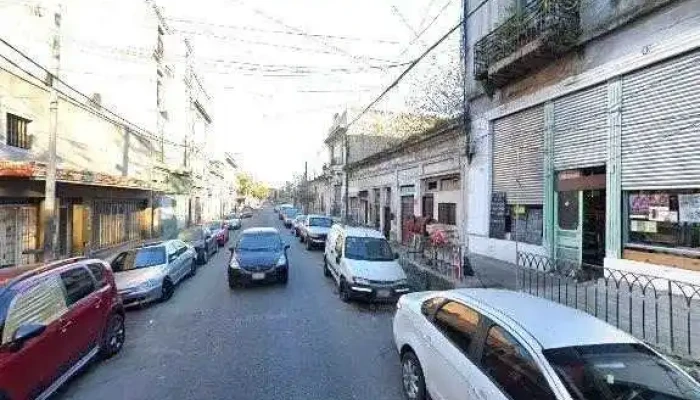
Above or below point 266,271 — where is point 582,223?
above

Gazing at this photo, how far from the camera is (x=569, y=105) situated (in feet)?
34.3

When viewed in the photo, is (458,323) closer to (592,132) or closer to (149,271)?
(592,132)

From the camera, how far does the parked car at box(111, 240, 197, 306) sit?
1045 cm

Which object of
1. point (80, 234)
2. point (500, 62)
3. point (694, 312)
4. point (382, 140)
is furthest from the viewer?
point (382, 140)

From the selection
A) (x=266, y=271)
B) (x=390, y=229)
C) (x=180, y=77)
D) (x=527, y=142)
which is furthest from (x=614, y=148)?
(x=180, y=77)

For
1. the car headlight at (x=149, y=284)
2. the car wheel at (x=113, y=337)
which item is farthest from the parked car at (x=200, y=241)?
the car wheel at (x=113, y=337)

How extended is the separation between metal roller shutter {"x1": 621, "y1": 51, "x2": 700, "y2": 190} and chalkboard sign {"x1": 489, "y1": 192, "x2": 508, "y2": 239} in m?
4.49

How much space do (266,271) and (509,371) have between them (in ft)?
30.5

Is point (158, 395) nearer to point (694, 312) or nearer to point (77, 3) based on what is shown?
point (694, 312)

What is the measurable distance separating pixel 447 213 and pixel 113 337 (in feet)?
42.4

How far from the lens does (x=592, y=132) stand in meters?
9.77

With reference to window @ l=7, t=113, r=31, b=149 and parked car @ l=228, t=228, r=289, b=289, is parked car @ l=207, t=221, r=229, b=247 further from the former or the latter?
window @ l=7, t=113, r=31, b=149

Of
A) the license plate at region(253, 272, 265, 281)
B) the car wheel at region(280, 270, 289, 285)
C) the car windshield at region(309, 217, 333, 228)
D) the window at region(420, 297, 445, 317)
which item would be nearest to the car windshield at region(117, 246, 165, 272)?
the license plate at region(253, 272, 265, 281)

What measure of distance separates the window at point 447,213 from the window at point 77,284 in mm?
12699
